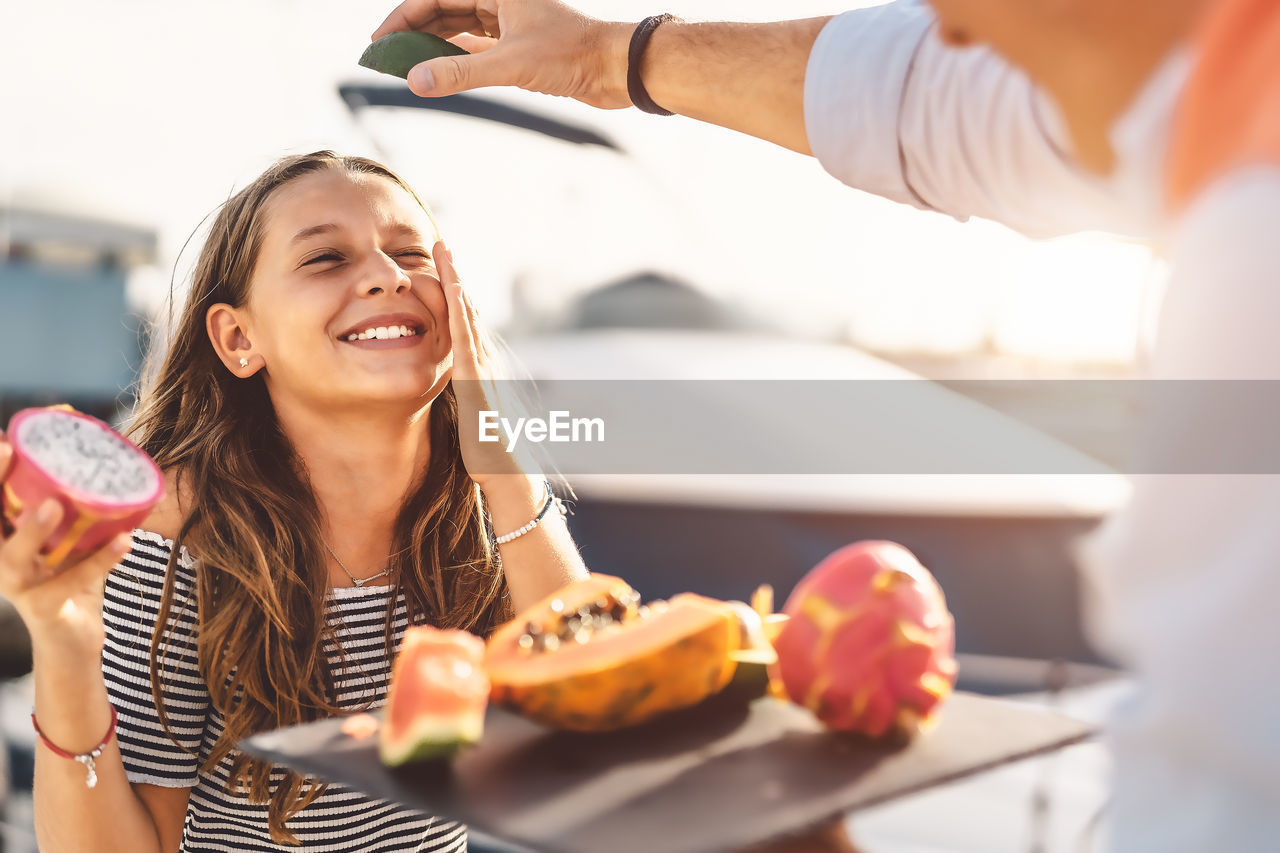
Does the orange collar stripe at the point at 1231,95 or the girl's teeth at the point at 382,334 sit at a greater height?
the orange collar stripe at the point at 1231,95

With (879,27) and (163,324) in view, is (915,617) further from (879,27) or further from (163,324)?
(163,324)

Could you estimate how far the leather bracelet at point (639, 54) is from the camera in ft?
4.87

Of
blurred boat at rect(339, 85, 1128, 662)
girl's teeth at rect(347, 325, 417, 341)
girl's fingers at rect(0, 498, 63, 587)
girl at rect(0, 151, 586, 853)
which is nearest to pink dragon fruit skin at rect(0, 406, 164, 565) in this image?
girl's fingers at rect(0, 498, 63, 587)

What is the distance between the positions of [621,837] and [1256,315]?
0.41 metres

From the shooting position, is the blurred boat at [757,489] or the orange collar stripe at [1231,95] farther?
the blurred boat at [757,489]

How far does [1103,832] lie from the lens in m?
0.50

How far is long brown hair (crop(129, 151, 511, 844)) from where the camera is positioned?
1460 mm

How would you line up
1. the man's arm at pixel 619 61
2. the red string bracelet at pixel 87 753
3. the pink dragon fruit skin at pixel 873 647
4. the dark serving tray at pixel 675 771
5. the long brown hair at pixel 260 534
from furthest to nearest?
the long brown hair at pixel 260 534 → the man's arm at pixel 619 61 → the red string bracelet at pixel 87 753 → the pink dragon fruit skin at pixel 873 647 → the dark serving tray at pixel 675 771

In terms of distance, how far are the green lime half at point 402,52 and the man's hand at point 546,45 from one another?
0.05 meters

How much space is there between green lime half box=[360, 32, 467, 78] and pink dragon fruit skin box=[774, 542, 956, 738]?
0.98 metres

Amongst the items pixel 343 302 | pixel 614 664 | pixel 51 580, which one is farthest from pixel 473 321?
pixel 614 664

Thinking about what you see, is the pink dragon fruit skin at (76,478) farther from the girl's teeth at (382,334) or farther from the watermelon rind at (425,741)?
the girl's teeth at (382,334)
